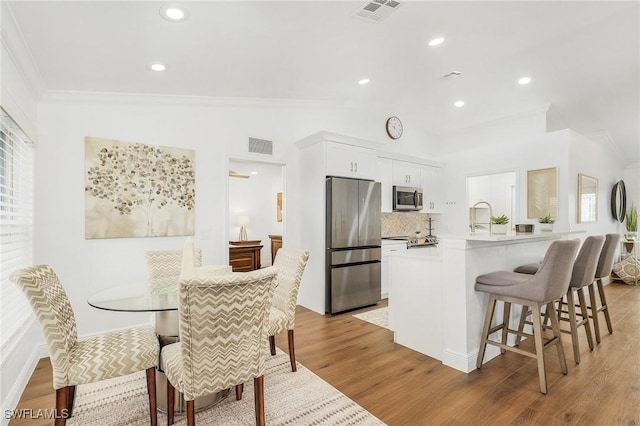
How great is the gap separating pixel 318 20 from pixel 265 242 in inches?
239

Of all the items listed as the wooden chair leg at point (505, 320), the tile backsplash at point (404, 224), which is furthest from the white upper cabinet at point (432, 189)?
the wooden chair leg at point (505, 320)

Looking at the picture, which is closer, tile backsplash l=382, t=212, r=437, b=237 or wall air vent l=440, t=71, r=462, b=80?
wall air vent l=440, t=71, r=462, b=80

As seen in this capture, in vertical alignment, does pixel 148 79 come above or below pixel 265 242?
above

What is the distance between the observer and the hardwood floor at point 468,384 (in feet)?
6.62

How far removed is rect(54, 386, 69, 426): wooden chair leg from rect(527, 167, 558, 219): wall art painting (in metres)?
5.95

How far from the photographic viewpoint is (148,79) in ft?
10.2

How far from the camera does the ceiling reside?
2.26 metres

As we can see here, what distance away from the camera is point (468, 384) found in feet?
7.84

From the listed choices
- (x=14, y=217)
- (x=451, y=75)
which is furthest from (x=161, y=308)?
(x=451, y=75)

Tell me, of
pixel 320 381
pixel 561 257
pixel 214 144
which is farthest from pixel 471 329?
pixel 214 144

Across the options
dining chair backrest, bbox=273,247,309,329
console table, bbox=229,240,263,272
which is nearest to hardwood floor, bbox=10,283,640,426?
dining chair backrest, bbox=273,247,309,329

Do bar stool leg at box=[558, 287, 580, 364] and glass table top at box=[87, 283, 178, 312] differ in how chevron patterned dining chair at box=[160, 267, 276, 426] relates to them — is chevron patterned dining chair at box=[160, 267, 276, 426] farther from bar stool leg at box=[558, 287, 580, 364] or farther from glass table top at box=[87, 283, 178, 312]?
bar stool leg at box=[558, 287, 580, 364]

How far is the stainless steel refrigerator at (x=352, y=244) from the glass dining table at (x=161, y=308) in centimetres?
204

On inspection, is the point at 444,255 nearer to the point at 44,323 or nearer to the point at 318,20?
the point at 318,20
